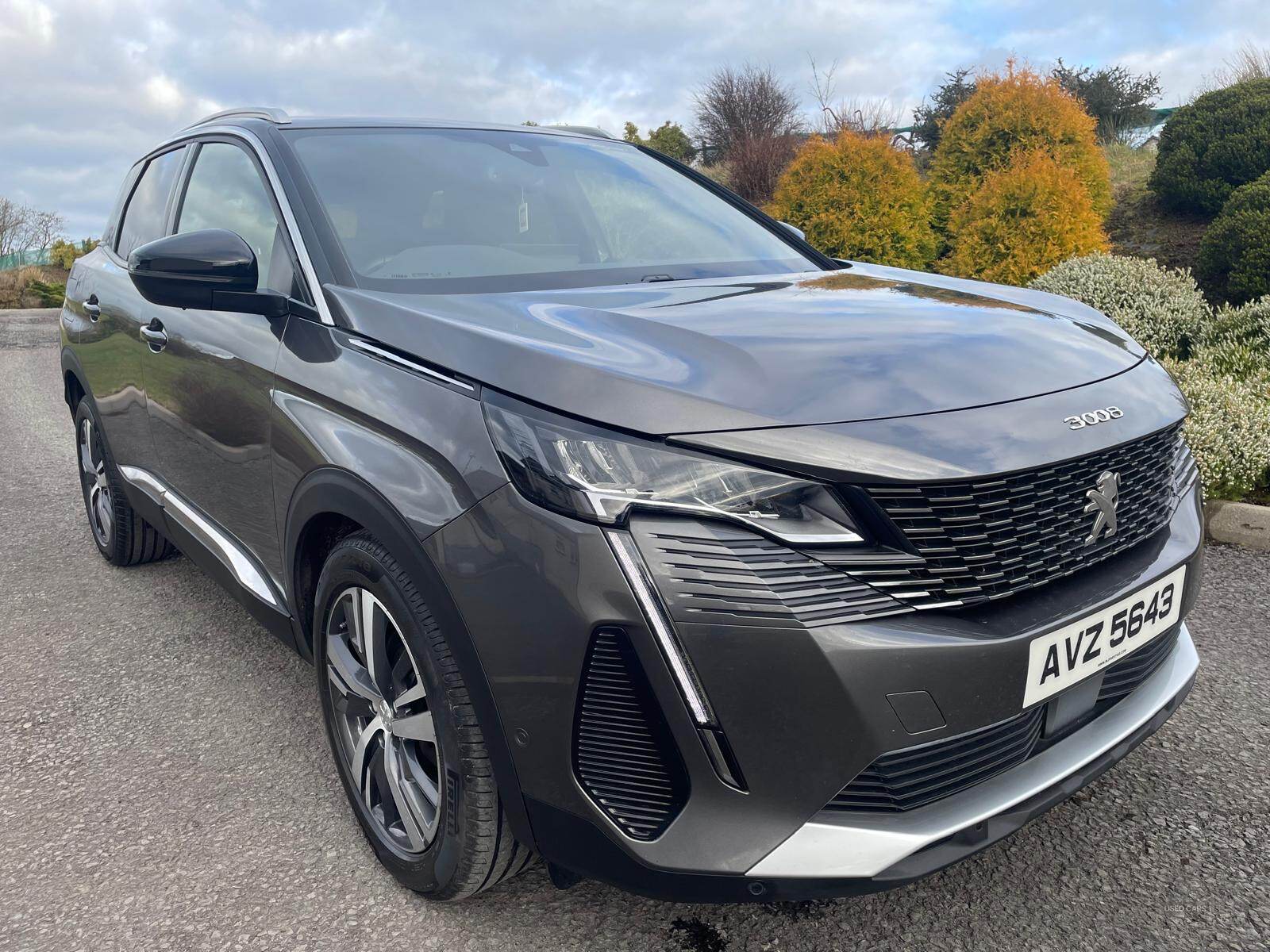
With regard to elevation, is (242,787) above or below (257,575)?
below

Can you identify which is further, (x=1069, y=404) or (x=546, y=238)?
(x=546, y=238)

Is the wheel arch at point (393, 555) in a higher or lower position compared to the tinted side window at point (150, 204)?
lower

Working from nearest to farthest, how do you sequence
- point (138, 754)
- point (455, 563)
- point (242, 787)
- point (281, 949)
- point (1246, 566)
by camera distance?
1. point (455, 563)
2. point (281, 949)
3. point (242, 787)
4. point (138, 754)
5. point (1246, 566)

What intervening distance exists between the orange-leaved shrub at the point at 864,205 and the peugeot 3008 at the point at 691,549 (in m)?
6.71

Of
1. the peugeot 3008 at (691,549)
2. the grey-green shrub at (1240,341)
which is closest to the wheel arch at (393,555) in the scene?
the peugeot 3008 at (691,549)

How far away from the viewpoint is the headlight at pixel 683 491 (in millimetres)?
1500

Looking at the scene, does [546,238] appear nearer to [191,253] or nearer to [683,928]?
[191,253]

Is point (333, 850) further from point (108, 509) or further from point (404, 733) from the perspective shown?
point (108, 509)

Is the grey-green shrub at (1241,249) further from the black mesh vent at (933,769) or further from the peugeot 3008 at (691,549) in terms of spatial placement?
the black mesh vent at (933,769)

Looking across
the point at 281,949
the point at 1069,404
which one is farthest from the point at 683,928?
the point at 1069,404

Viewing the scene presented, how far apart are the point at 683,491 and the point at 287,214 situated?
1.46 meters

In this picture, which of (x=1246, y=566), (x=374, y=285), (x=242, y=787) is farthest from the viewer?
(x=1246, y=566)

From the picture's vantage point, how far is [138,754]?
8.93 ft

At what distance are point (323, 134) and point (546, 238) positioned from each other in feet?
2.25
